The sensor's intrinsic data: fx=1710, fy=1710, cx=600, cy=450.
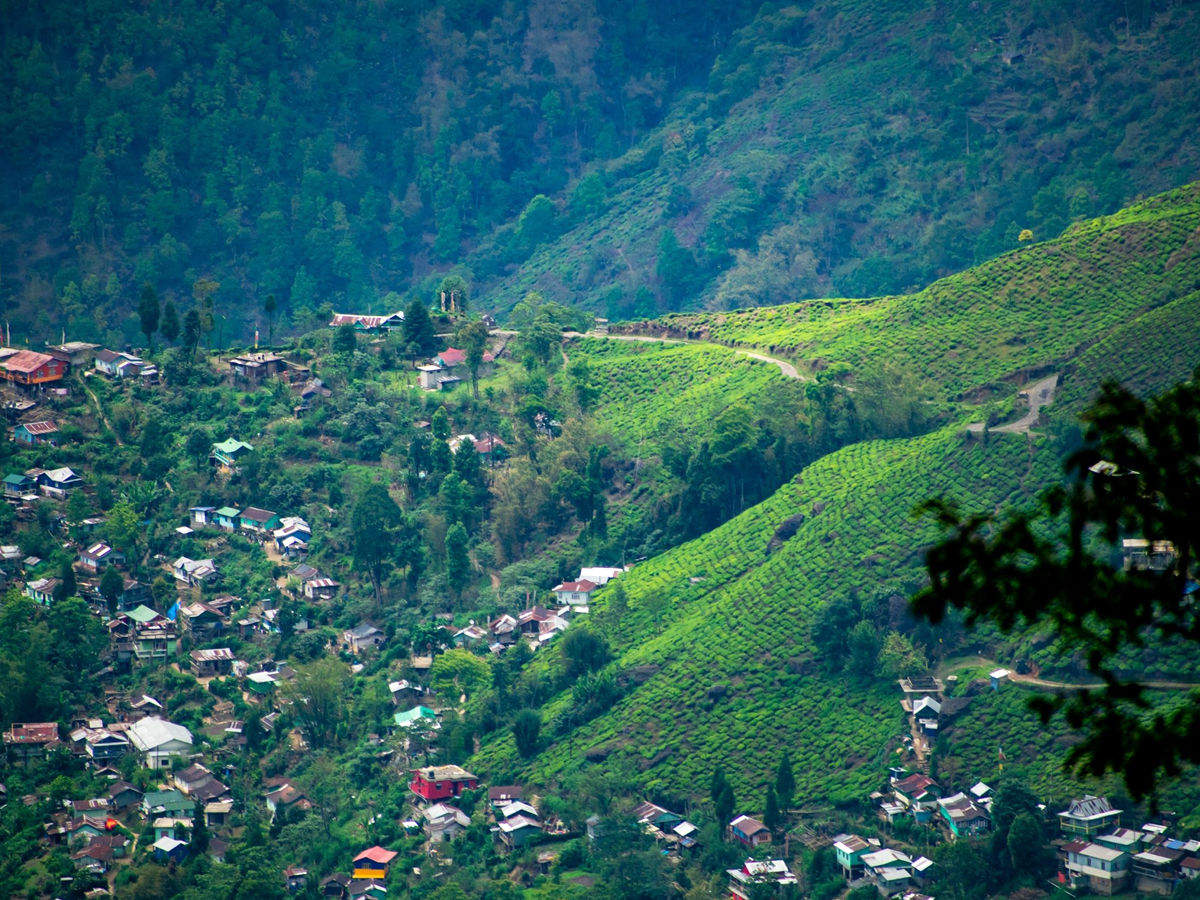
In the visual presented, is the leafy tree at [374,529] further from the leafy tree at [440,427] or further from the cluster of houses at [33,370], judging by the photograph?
the cluster of houses at [33,370]

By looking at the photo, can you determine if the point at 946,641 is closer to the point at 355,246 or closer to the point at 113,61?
the point at 355,246

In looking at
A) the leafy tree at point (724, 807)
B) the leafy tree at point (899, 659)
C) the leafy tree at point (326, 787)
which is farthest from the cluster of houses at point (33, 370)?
the leafy tree at point (899, 659)

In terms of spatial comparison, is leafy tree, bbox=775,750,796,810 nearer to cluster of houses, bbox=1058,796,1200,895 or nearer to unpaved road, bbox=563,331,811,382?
cluster of houses, bbox=1058,796,1200,895

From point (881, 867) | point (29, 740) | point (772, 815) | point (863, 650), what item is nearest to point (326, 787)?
point (29, 740)

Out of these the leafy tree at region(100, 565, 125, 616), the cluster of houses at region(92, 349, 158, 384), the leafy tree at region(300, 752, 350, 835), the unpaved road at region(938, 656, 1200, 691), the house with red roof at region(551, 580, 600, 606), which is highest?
the cluster of houses at region(92, 349, 158, 384)

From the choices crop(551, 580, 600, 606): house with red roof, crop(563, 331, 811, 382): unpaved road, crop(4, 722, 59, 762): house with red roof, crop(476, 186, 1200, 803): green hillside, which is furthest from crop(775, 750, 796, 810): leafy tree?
crop(4, 722, 59, 762): house with red roof

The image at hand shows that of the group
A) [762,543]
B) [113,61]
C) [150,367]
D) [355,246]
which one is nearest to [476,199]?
[355,246]
